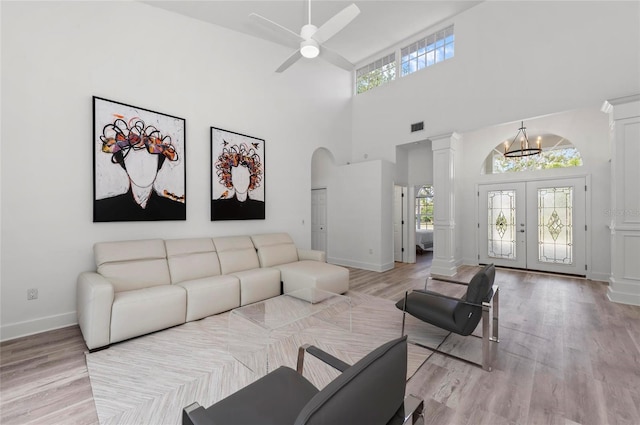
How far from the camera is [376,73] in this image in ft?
21.9

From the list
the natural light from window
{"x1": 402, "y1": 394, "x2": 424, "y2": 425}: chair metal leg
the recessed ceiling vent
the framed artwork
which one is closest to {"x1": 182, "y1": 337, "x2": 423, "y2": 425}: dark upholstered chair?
{"x1": 402, "y1": 394, "x2": 424, "y2": 425}: chair metal leg

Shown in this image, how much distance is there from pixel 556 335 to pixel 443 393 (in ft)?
5.84

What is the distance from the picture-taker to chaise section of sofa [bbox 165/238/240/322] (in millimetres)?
3072

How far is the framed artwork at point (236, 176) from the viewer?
4.22 m

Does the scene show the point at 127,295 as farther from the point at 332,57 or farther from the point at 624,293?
the point at 624,293

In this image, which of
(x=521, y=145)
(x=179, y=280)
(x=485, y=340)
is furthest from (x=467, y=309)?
(x=521, y=145)

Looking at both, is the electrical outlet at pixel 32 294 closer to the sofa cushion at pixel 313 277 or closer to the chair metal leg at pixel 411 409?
the sofa cushion at pixel 313 277

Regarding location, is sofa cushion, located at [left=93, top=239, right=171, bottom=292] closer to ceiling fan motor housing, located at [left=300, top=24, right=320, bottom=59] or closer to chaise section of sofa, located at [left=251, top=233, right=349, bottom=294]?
chaise section of sofa, located at [left=251, top=233, right=349, bottom=294]

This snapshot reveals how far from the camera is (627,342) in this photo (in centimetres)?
258

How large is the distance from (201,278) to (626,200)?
5917 millimetres

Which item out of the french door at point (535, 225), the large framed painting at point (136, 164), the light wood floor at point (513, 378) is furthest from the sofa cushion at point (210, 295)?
the french door at point (535, 225)

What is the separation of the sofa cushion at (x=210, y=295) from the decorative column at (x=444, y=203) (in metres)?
4.04

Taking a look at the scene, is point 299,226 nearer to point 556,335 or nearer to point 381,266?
point 381,266

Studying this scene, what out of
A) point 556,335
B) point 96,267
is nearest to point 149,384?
point 96,267
